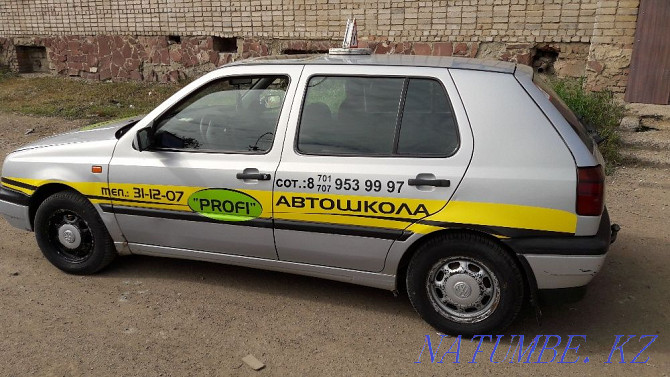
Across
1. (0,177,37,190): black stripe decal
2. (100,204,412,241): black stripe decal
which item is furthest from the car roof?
(0,177,37,190): black stripe decal

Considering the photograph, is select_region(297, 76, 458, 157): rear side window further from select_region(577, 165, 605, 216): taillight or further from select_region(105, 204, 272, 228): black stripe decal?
select_region(577, 165, 605, 216): taillight

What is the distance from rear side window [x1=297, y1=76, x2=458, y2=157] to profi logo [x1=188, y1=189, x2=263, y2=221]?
18.4 inches

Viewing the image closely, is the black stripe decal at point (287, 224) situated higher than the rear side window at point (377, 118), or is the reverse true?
the rear side window at point (377, 118)

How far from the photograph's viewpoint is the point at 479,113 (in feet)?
11.0

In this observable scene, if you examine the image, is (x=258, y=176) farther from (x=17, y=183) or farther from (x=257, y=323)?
(x=17, y=183)

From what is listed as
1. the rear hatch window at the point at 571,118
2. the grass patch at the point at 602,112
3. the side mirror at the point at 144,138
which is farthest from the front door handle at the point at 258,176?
the grass patch at the point at 602,112

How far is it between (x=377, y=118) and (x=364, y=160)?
10.5 inches

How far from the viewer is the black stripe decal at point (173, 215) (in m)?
3.75

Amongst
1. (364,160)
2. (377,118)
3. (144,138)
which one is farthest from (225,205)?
(377,118)

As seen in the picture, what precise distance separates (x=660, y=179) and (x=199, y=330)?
505cm

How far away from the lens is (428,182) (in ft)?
11.0

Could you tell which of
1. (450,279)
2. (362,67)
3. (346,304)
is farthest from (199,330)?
(362,67)

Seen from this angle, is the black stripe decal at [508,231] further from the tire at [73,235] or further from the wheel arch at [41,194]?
the wheel arch at [41,194]

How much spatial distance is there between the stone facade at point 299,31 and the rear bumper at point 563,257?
4.98 m
